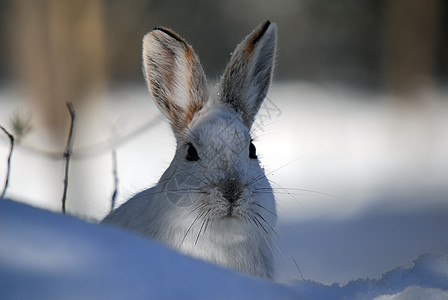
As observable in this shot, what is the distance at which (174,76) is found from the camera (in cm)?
271

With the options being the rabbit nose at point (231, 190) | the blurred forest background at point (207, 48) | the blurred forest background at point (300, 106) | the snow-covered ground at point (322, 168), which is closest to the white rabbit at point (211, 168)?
the rabbit nose at point (231, 190)

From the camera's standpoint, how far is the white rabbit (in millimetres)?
2195

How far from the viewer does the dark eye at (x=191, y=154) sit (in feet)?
7.89

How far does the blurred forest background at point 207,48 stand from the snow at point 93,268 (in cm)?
472

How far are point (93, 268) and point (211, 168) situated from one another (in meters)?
1.27

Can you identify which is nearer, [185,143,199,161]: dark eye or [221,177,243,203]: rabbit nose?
[221,177,243,203]: rabbit nose

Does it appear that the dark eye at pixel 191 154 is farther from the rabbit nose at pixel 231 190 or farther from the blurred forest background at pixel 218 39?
the blurred forest background at pixel 218 39

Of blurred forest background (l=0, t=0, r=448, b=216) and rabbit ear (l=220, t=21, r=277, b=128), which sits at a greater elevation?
blurred forest background (l=0, t=0, r=448, b=216)

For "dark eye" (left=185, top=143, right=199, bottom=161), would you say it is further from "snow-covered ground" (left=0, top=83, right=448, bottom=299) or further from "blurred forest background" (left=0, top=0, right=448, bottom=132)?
"blurred forest background" (left=0, top=0, right=448, bottom=132)

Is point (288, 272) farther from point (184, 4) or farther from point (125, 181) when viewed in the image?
point (184, 4)

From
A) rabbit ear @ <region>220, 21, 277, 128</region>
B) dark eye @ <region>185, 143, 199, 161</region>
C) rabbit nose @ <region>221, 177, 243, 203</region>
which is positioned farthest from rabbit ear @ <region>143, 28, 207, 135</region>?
rabbit nose @ <region>221, 177, 243, 203</region>

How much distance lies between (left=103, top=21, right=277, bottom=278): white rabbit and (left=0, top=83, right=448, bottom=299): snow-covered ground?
22 centimetres

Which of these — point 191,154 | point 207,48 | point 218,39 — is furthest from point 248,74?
point 218,39

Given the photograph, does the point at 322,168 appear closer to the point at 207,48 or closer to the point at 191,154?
the point at 207,48
